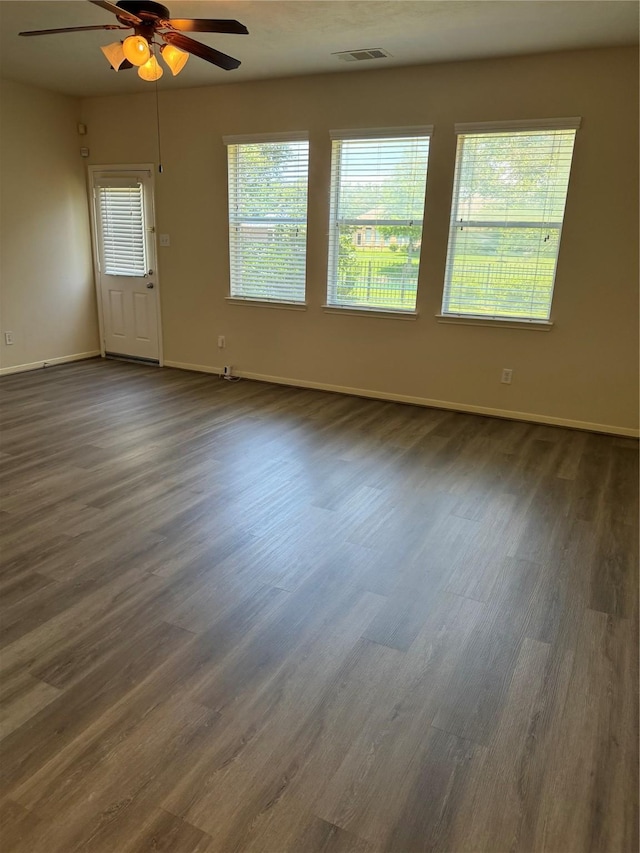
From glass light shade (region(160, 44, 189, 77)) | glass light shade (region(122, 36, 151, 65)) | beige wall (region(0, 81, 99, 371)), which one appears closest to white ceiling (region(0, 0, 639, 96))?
glass light shade (region(160, 44, 189, 77))

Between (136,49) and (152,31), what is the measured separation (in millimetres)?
124

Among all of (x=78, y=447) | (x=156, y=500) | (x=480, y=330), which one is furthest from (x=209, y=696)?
(x=480, y=330)

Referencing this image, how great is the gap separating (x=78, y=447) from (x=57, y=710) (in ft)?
8.31

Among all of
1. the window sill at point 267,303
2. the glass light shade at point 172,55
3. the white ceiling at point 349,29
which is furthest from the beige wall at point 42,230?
the glass light shade at point 172,55

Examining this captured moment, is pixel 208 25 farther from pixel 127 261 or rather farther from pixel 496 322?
pixel 127 261

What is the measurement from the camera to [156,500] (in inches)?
128

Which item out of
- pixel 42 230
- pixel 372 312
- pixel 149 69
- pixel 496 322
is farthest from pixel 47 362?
pixel 496 322

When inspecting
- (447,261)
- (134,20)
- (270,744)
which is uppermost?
(134,20)

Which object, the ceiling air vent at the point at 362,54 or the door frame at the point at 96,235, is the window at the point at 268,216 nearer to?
the ceiling air vent at the point at 362,54

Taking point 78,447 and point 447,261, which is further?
point 447,261

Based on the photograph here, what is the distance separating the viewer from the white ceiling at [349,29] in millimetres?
3441

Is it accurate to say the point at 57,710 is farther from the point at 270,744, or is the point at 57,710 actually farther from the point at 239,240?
the point at 239,240

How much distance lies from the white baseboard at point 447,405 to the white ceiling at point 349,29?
9.15ft

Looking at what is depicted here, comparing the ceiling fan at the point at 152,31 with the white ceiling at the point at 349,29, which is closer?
the ceiling fan at the point at 152,31
